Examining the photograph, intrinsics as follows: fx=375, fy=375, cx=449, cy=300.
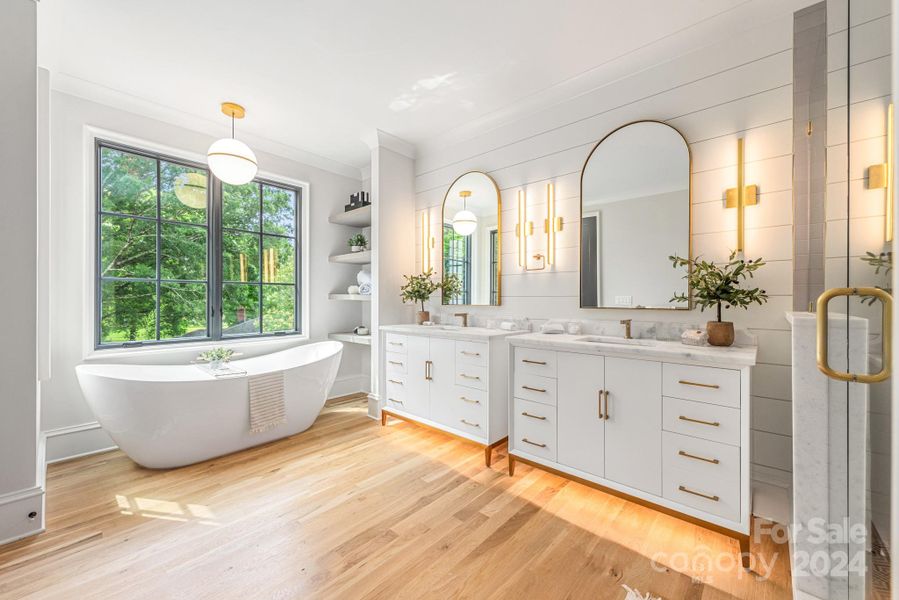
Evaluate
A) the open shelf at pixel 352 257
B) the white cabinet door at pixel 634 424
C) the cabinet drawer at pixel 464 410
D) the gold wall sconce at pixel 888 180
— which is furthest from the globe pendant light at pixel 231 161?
the gold wall sconce at pixel 888 180

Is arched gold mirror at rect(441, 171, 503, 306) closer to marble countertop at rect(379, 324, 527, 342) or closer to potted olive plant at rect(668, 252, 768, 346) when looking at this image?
marble countertop at rect(379, 324, 527, 342)

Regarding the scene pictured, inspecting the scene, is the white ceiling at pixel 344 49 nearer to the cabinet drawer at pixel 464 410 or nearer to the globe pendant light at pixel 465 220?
the globe pendant light at pixel 465 220

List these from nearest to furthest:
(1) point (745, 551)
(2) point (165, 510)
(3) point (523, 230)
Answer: (1) point (745, 551), (2) point (165, 510), (3) point (523, 230)

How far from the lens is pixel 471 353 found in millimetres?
2754

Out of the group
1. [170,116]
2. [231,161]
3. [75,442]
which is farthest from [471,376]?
[170,116]

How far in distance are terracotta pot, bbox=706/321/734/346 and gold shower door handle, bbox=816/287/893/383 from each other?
919 mm

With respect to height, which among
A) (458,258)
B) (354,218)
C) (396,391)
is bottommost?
(396,391)

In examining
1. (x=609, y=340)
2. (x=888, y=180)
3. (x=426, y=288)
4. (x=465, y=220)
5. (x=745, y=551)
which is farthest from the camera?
(x=426, y=288)

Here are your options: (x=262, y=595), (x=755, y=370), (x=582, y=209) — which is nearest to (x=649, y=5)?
(x=582, y=209)

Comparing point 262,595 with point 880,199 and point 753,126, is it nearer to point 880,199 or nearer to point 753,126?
point 880,199

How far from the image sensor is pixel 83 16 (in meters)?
2.12

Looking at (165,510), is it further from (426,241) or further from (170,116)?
(170,116)

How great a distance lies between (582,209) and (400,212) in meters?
1.84

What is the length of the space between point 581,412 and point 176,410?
8.40 feet
